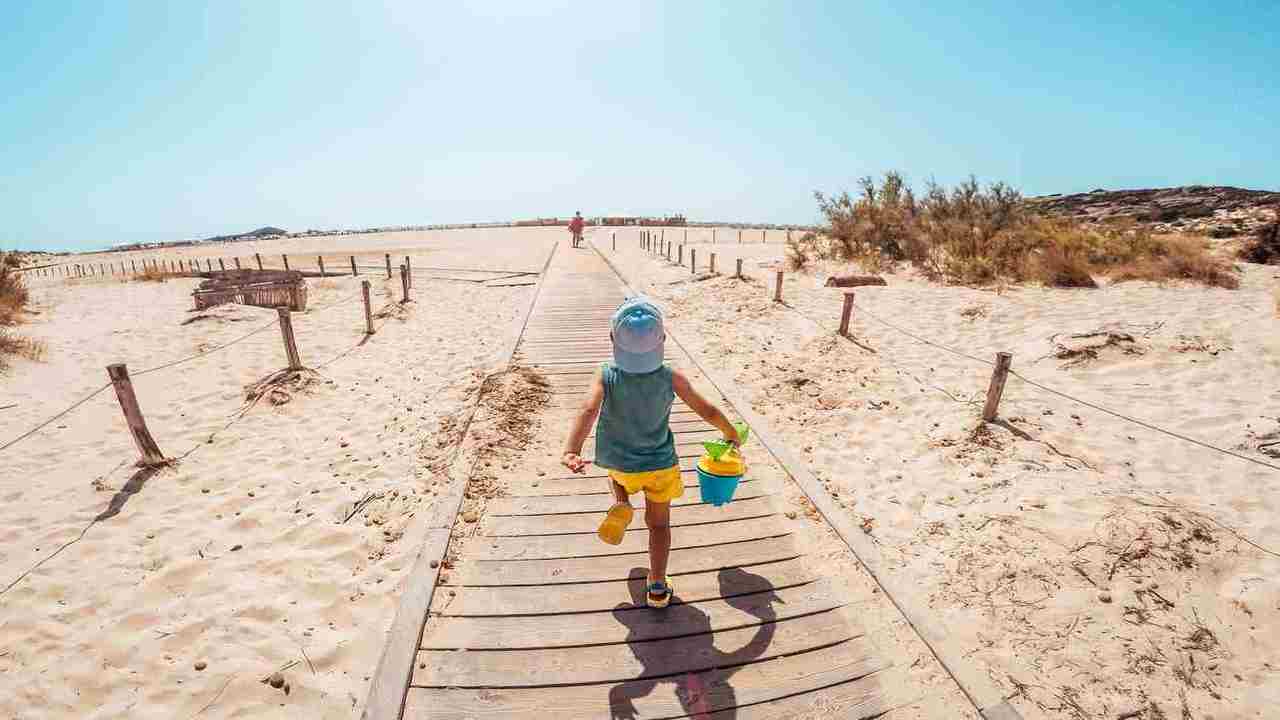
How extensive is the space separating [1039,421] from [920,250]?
12522 millimetres

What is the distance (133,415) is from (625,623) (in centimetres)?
573

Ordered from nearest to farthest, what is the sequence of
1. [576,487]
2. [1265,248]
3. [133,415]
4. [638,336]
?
[638,336]
[576,487]
[133,415]
[1265,248]

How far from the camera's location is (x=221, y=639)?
327 centimetres

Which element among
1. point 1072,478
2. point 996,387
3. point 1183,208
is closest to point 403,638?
point 1072,478

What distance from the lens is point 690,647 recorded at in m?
3.03

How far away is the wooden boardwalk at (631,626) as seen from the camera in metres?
2.72

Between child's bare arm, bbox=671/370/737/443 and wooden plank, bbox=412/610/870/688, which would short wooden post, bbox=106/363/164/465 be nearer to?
wooden plank, bbox=412/610/870/688

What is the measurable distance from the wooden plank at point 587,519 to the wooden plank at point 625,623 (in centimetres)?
84

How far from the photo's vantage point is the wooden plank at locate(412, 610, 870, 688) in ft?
9.29

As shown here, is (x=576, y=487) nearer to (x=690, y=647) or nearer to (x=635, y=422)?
(x=690, y=647)

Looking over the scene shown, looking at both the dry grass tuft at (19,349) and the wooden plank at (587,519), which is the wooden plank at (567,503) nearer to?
the wooden plank at (587,519)

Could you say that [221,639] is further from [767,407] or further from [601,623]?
[767,407]

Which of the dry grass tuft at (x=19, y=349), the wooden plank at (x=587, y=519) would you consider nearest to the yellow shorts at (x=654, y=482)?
the wooden plank at (x=587, y=519)

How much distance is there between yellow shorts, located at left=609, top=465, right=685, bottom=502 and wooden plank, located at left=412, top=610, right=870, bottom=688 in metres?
0.92
